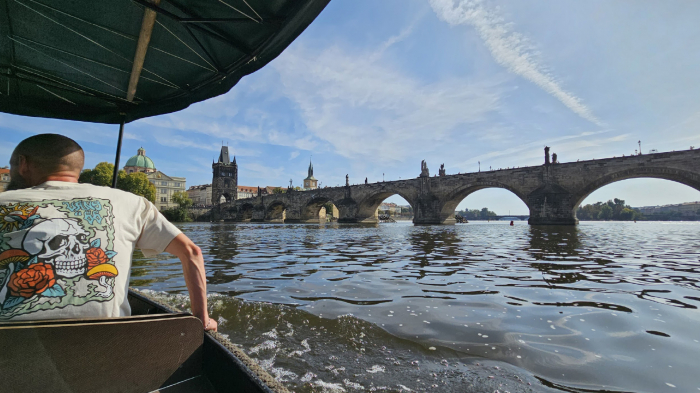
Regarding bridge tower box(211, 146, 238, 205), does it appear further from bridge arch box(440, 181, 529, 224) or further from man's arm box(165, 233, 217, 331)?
man's arm box(165, 233, 217, 331)

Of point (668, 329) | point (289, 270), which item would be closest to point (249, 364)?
point (668, 329)

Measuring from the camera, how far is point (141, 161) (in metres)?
87.9

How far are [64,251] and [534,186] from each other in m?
36.7

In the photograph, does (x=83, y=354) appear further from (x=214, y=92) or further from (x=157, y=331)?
(x=214, y=92)

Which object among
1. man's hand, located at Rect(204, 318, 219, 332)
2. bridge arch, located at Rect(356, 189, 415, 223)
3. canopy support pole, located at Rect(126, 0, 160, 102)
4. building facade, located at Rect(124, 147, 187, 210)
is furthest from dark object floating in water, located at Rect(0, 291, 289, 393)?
building facade, located at Rect(124, 147, 187, 210)

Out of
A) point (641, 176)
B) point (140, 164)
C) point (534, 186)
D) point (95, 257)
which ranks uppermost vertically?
point (140, 164)

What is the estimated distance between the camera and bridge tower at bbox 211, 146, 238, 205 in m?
90.4

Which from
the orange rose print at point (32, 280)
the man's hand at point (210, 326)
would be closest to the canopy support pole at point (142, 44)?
the orange rose print at point (32, 280)

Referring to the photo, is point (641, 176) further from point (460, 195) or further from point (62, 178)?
point (62, 178)

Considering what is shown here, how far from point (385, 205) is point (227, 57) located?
177m

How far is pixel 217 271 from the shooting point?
6605 mm

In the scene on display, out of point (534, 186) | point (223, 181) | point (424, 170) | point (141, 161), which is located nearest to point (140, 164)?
point (141, 161)

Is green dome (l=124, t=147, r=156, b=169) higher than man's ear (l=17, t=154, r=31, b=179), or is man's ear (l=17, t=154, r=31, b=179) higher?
green dome (l=124, t=147, r=156, b=169)

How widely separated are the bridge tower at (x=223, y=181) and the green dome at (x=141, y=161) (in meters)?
16.7
